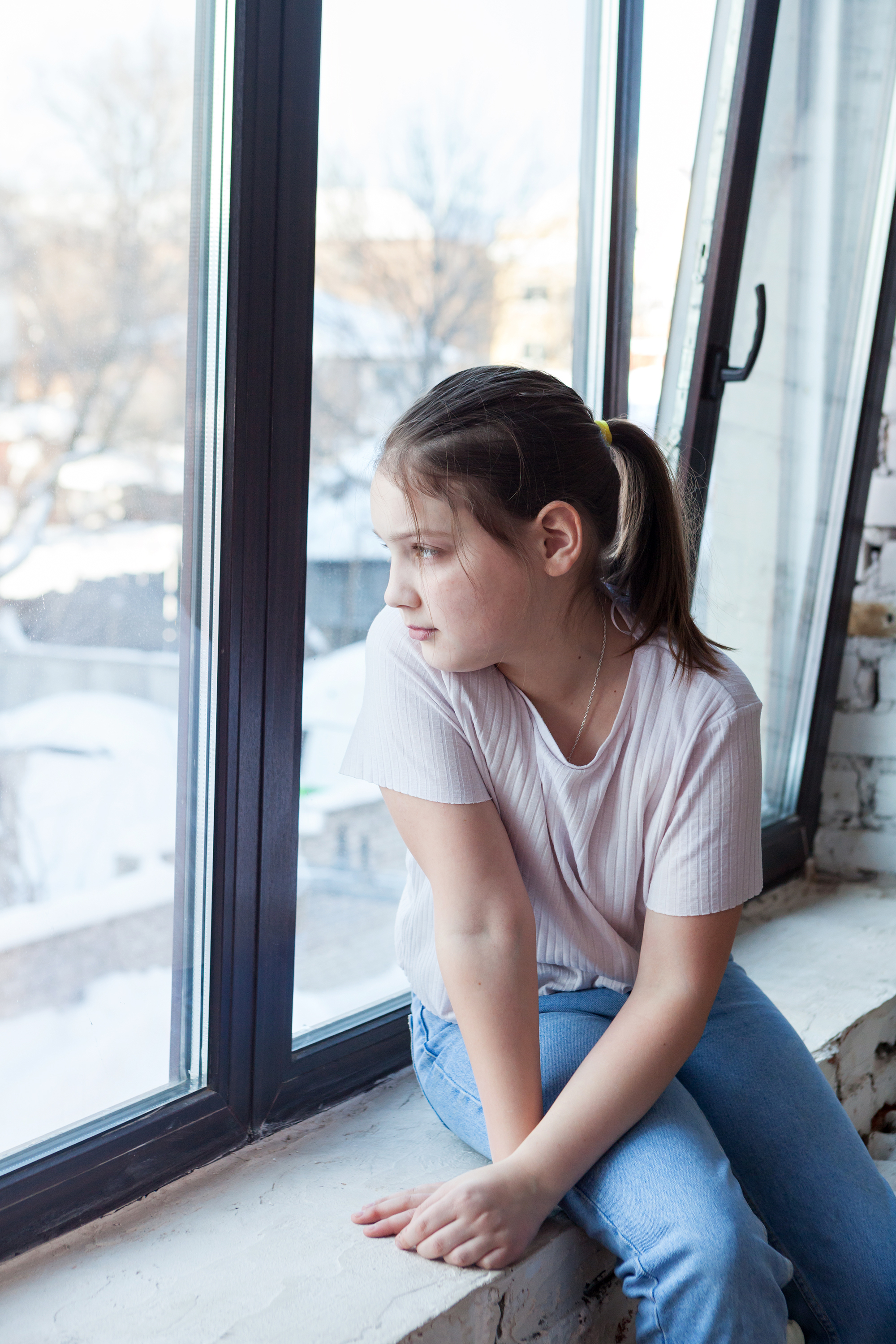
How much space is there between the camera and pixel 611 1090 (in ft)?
3.11

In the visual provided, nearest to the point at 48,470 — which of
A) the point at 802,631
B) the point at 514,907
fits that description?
the point at 514,907

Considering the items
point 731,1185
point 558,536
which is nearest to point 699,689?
point 558,536

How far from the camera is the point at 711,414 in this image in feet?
5.99

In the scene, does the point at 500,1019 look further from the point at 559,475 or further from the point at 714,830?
the point at 559,475

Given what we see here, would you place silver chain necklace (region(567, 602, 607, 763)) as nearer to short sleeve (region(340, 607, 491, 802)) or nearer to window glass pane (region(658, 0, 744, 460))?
short sleeve (region(340, 607, 491, 802))

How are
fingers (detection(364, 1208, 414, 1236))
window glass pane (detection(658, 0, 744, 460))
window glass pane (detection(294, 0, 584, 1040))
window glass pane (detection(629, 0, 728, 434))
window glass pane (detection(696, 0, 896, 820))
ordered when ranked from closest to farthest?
1. fingers (detection(364, 1208, 414, 1236))
2. window glass pane (detection(294, 0, 584, 1040))
3. window glass pane (detection(629, 0, 728, 434))
4. window glass pane (detection(658, 0, 744, 460))
5. window glass pane (detection(696, 0, 896, 820))

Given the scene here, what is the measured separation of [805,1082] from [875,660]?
50.5 inches

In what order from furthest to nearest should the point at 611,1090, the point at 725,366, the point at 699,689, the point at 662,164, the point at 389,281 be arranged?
the point at 725,366 → the point at 662,164 → the point at 389,281 → the point at 699,689 → the point at 611,1090

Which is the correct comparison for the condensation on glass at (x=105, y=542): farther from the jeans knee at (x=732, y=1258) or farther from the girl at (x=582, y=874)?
the jeans knee at (x=732, y=1258)

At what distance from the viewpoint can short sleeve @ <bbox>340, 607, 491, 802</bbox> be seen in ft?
3.39

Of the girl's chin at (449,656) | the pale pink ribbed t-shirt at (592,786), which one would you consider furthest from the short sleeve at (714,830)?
the girl's chin at (449,656)

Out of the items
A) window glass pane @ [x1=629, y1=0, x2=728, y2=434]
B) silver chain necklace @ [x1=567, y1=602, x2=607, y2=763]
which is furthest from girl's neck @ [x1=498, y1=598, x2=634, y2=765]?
window glass pane @ [x1=629, y1=0, x2=728, y2=434]

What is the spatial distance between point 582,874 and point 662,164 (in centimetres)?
111

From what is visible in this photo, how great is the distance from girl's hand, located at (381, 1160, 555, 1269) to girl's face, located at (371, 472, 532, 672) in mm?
437
